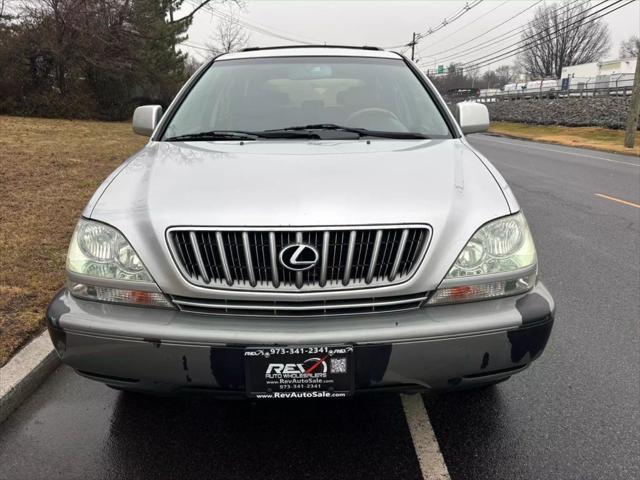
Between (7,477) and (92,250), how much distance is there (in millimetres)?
1009

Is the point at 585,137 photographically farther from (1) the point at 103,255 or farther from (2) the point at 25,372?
(1) the point at 103,255

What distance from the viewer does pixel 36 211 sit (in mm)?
5809

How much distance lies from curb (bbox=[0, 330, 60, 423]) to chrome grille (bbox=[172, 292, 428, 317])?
4.26ft

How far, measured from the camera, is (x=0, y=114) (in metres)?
18.8

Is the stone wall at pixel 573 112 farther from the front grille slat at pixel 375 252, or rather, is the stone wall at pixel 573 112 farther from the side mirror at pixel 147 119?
the front grille slat at pixel 375 252

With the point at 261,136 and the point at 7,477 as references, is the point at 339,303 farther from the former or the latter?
the point at 7,477

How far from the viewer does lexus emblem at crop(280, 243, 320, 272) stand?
1.92 metres

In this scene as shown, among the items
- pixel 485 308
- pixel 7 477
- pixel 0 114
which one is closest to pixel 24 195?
pixel 7 477

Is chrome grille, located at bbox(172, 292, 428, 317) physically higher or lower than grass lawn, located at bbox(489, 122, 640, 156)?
higher

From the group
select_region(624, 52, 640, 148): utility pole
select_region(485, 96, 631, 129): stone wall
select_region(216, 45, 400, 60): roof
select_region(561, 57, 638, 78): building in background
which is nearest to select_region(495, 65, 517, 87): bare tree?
select_region(561, 57, 638, 78): building in background

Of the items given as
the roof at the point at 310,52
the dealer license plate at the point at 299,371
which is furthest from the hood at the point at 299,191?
the roof at the point at 310,52

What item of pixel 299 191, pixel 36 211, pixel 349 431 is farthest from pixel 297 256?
pixel 36 211

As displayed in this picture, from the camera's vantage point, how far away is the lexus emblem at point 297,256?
192 cm

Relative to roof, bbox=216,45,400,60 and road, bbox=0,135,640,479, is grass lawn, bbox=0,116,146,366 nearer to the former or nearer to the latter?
road, bbox=0,135,640,479
